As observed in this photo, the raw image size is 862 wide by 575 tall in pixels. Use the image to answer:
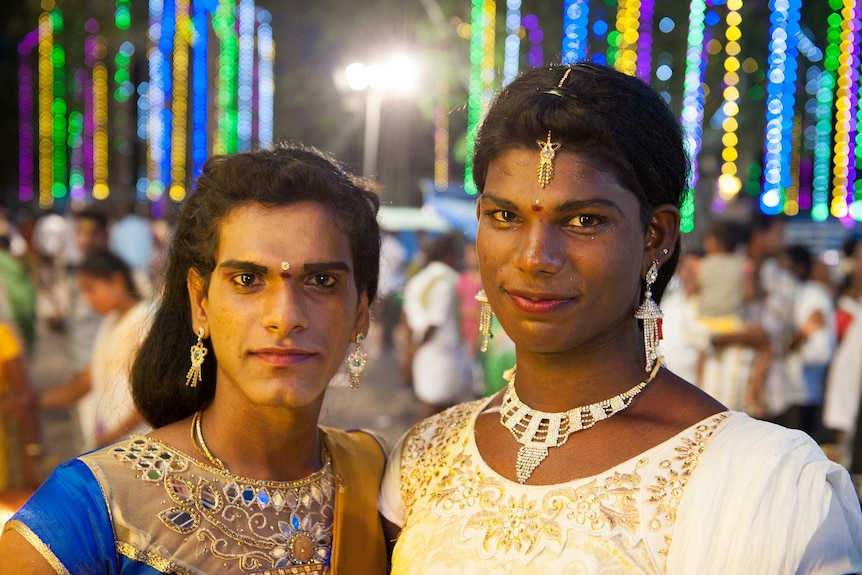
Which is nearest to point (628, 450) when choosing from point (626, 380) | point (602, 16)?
point (626, 380)

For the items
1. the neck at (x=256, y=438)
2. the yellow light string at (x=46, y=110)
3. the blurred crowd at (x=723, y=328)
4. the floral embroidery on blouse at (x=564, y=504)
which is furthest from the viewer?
the yellow light string at (x=46, y=110)

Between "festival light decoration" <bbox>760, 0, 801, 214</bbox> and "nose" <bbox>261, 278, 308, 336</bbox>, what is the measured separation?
6.45m

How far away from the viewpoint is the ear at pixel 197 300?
8.09ft

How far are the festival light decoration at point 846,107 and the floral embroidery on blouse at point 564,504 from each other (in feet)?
19.6

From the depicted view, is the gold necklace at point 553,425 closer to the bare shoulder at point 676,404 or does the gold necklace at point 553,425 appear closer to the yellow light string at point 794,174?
the bare shoulder at point 676,404

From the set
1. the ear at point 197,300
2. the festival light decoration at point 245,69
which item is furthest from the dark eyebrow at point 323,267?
the festival light decoration at point 245,69

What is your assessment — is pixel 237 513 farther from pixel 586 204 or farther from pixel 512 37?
pixel 512 37

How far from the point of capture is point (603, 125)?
80.0 inches

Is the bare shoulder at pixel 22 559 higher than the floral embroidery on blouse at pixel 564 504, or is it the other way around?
the floral embroidery on blouse at pixel 564 504

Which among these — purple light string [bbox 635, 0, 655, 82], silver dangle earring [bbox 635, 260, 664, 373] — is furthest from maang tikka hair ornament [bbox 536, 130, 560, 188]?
purple light string [bbox 635, 0, 655, 82]

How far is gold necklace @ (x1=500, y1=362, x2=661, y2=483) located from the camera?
7.14 feet

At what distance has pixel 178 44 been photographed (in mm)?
14062

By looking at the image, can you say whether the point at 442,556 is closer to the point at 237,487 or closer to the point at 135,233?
the point at 237,487

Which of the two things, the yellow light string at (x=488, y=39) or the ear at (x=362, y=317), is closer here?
the ear at (x=362, y=317)
